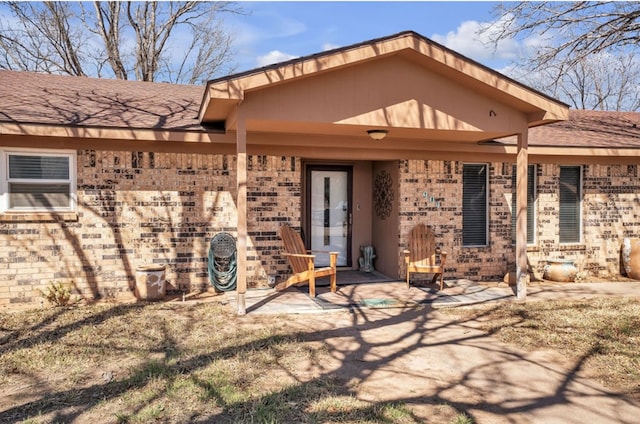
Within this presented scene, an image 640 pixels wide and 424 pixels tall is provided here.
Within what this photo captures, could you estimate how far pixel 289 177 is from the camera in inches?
340

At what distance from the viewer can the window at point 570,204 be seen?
10.0 metres

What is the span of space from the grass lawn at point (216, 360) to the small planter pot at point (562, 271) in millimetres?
2108

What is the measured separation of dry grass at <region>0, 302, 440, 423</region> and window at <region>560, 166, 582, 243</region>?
6.68m

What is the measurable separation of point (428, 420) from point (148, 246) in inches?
225

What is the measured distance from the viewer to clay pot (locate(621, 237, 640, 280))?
9.93 meters

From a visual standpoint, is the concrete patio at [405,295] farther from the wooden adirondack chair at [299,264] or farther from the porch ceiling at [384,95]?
the porch ceiling at [384,95]

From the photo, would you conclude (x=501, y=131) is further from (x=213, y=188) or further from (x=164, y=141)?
(x=164, y=141)

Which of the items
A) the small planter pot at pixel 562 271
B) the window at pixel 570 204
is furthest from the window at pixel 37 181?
the window at pixel 570 204

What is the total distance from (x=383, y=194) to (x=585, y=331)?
4.58 m

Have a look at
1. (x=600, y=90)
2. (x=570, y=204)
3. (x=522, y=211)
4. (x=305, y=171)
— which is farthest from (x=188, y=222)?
(x=600, y=90)

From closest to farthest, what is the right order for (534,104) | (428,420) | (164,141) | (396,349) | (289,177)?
(428,420) → (396,349) → (534,104) → (164,141) → (289,177)

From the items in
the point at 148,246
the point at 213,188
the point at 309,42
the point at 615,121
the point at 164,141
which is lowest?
the point at 148,246

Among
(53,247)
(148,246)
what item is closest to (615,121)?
(148,246)

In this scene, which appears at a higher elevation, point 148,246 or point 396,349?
point 148,246
